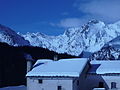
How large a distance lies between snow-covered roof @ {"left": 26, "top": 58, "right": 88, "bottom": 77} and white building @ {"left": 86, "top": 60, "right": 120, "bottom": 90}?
199cm

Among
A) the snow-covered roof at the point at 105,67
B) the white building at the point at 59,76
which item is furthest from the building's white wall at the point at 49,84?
the snow-covered roof at the point at 105,67

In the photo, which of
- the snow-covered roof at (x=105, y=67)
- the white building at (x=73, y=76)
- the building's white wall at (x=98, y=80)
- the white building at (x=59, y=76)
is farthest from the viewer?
the snow-covered roof at (x=105, y=67)

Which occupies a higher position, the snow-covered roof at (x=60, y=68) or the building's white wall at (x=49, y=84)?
the snow-covered roof at (x=60, y=68)

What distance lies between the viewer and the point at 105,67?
154 ft

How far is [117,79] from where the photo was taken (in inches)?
1745

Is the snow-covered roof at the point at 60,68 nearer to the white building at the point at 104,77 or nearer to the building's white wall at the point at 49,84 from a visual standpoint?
the building's white wall at the point at 49,84

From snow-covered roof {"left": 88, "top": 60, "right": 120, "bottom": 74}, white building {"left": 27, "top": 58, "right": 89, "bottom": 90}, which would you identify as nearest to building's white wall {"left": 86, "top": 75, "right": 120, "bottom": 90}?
snow-covered roof {"left": 88, "top": 60, "right": 120, "bottom": 74}

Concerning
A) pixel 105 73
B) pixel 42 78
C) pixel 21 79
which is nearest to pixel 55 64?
pixel 42 78

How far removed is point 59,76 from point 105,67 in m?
7.37

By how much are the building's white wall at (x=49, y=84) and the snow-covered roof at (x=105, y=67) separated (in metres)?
5.34

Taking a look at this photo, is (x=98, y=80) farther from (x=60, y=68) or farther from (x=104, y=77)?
(x=60, y=68)

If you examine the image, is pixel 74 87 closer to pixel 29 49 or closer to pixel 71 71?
pixel 71 71

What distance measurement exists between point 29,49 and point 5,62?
21061 mm

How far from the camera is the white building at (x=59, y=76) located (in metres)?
42.6
